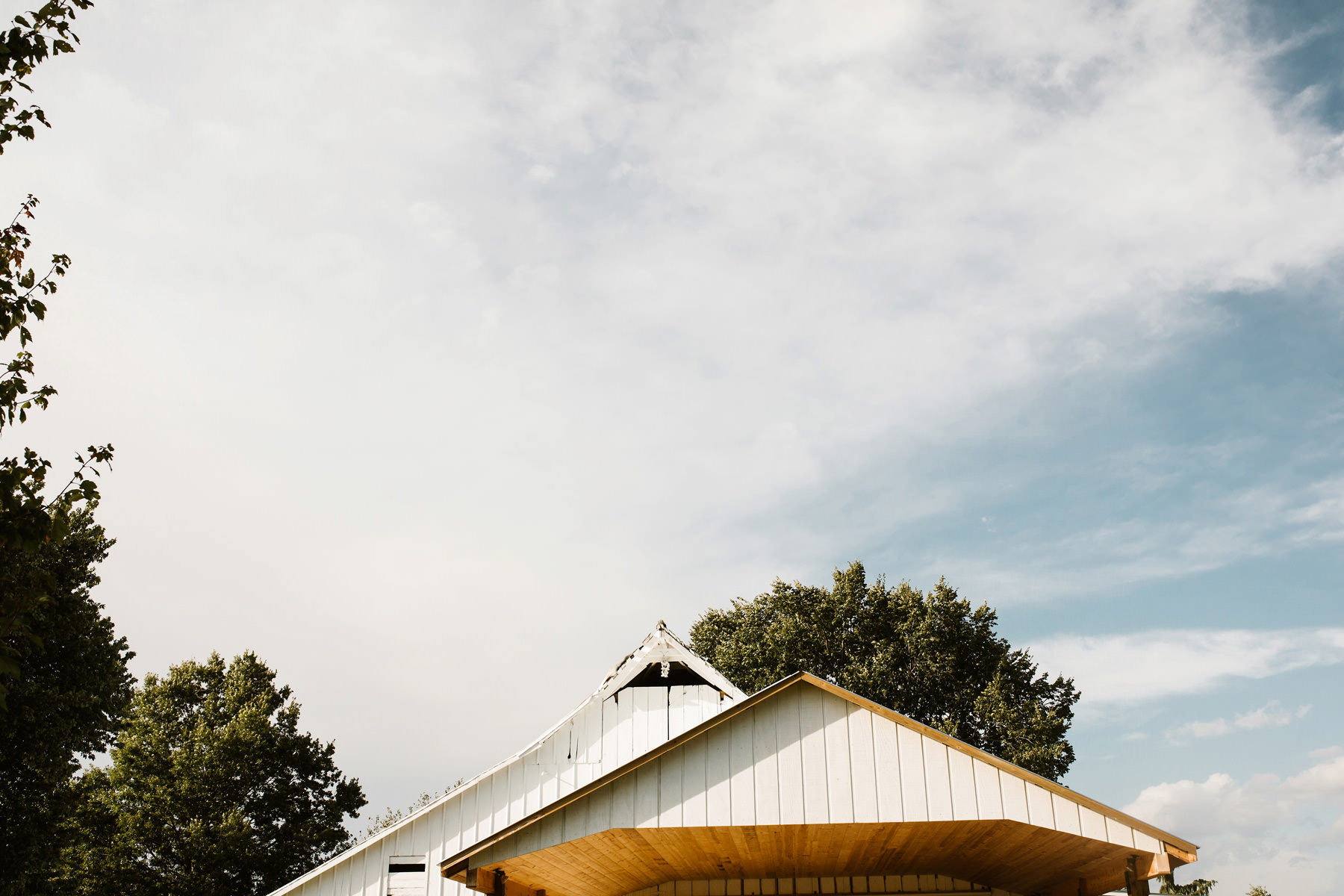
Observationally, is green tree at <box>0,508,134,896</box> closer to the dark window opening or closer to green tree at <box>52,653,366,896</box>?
green tree at <box>52,653,366,896</box>

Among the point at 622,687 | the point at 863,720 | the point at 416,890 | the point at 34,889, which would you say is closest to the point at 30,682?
the point at 34,889

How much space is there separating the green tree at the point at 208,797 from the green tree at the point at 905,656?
50.4 ft

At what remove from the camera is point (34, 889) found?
19.0 metres

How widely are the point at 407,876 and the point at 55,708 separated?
37.4 ft

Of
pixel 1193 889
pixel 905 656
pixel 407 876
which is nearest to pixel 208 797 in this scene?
pixel 407 876

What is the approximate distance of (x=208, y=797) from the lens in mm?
28969

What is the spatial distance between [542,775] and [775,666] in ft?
65.1

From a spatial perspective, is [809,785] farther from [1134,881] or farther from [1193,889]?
[1193,889]

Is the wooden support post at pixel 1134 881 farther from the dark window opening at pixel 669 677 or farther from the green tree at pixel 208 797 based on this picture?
the green tree at pixel 208 797

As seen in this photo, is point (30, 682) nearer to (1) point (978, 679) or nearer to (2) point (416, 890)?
(2) point (416, 890)

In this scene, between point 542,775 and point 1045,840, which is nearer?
point 1045,840

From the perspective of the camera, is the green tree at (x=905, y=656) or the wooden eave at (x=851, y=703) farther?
the green tree at (x=905, y=656)

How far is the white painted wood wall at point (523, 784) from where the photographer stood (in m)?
12.8

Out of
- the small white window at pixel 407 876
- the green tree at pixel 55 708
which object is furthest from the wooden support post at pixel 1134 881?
the green tree at pixel 55 708
